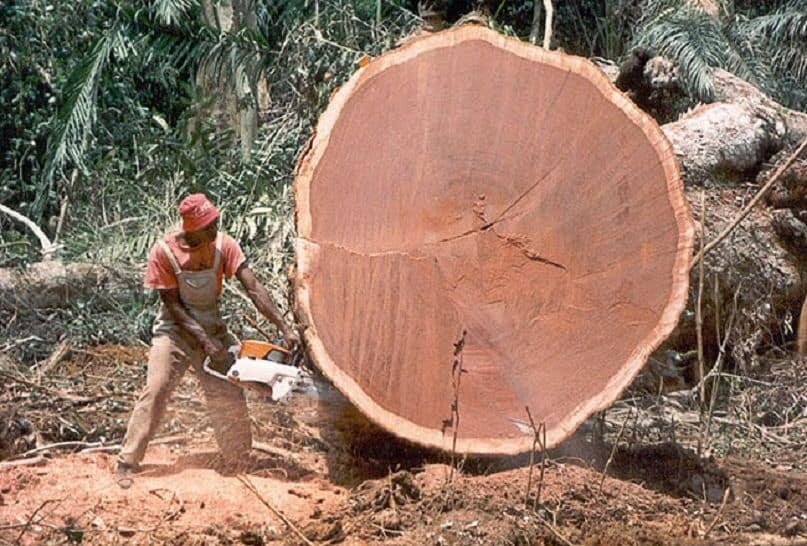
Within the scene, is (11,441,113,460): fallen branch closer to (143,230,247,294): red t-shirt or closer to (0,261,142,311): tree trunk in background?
(143,230,247,294): red t-shirt

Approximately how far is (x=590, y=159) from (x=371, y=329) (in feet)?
4.06

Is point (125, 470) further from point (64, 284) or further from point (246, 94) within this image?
point (246, 94)

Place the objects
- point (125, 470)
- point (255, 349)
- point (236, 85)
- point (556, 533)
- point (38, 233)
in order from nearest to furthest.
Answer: point (556, 533) → point (255, 349) → point (125, 470) → point (38, 233) → point (236, 85)

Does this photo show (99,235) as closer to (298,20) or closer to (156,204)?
(156,204)

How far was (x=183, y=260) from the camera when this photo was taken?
5352 millimetres

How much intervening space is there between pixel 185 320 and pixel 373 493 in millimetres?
1239

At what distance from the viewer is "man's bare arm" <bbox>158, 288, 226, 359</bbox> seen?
17.7 feet

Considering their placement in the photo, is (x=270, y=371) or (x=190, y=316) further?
(x=190, y=316)

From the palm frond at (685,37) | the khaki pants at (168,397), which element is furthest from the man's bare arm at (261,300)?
the palm frond at (685,37)

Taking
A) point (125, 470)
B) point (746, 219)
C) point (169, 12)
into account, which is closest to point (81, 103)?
point (169, 12)

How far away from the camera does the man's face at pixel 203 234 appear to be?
5.26m

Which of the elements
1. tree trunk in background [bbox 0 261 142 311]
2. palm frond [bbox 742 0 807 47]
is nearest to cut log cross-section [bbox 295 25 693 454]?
tree trunk in background [bbox 0 261 142 311]

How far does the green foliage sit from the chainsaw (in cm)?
645

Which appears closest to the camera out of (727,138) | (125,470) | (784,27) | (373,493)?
(373,493)
